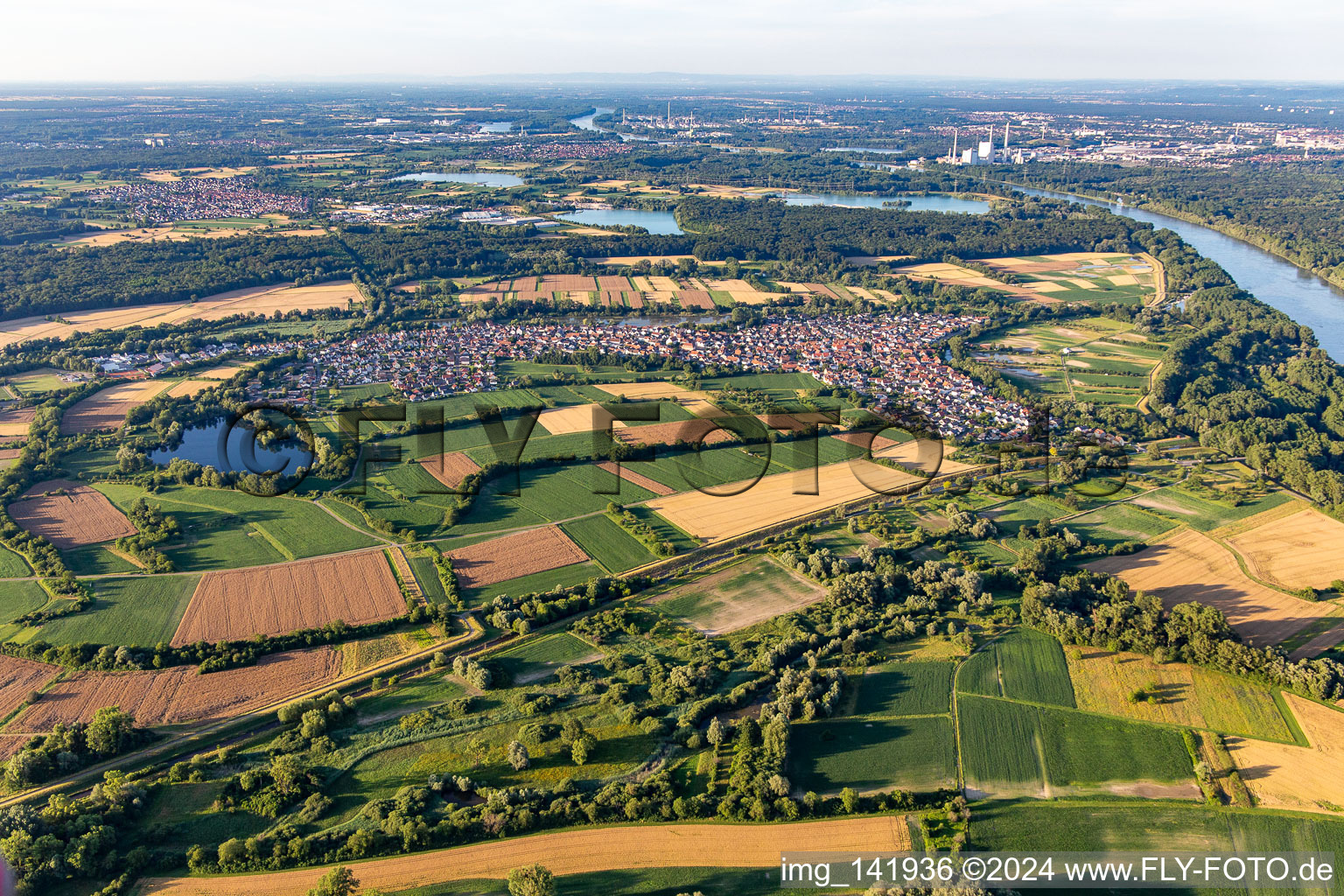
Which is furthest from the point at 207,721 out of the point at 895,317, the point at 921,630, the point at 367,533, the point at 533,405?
the point at 895,317

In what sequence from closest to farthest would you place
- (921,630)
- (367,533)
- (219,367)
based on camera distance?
1. (921,630)
2. (367,533)
3. (219,367)

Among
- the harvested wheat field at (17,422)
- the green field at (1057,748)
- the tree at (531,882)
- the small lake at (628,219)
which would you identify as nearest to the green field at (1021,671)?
Answer: the green field at (1057,748)

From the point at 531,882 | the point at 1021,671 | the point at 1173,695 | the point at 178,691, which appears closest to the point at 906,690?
the point at 1021,671

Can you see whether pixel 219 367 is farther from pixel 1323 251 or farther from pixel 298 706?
pixel 1323 251

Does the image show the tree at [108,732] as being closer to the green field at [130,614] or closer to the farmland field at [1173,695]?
the green field at [130,614]

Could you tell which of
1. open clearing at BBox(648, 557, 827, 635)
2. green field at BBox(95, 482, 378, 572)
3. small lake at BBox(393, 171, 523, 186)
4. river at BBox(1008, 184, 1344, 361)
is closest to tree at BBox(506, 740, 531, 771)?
open clearing at BBox(648, 557, 827, 635)

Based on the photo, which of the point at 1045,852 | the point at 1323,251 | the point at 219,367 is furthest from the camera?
the point at 1323,251

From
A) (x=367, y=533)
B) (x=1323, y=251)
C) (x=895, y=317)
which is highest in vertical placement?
(x=1323, y=251)

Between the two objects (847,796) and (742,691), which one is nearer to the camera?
(847,796)
